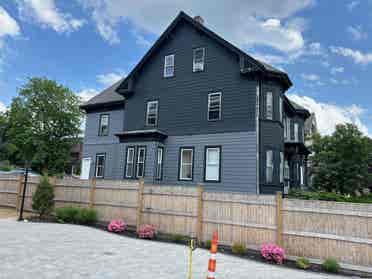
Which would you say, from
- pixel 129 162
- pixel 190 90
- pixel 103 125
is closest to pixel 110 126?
pixel 103 125

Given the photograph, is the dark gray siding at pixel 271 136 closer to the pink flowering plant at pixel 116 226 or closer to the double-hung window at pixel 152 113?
the double-hung window at pixel 152 113

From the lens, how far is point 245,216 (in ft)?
29.1

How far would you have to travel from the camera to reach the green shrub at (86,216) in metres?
12.3

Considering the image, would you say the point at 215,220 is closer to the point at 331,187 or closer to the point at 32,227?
the point at 32,227

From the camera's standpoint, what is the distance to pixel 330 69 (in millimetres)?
27078

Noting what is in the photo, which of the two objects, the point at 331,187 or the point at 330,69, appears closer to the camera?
the point at 331,187

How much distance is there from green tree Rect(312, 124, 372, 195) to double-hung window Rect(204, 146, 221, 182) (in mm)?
12021

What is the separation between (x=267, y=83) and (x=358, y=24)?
10.0 meters

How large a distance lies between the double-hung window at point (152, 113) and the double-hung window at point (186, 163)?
2.78 metres

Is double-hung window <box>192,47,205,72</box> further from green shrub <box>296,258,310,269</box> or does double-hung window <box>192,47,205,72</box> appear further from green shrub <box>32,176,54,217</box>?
green shrub <box>296,258,310,269</box>

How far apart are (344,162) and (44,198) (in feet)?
68.5

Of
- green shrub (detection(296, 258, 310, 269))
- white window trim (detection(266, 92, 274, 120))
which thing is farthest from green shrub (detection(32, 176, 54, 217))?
white window trim (detection(266, 92, 274, 120))

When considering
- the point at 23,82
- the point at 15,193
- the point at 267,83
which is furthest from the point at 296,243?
the point at 23,82

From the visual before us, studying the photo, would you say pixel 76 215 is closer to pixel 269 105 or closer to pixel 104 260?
pixel 104 260
